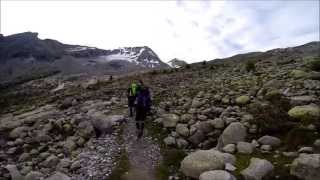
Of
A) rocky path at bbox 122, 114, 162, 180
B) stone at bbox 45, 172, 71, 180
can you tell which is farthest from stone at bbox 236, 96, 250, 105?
stone at bbox 45, 172, 71, 180

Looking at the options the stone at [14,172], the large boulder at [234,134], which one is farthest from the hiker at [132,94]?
the stone at [14,172]

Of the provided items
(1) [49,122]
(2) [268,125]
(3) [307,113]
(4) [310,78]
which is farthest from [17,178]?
(4) [310,78]

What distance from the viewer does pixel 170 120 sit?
64.2 ft

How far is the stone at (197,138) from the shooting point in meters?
17.3

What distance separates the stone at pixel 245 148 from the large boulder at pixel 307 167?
221 cm

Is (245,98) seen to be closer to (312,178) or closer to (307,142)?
(307,142)

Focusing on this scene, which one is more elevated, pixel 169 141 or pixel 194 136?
pixel 194 136

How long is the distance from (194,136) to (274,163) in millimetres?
4925

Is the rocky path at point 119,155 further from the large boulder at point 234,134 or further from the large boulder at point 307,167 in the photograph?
the large boulder at point 307,167

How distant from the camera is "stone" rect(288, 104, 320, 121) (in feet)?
51.6

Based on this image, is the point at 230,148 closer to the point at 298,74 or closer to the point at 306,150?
the point at 306,150

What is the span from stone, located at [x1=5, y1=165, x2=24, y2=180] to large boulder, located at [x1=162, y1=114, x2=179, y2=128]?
7.18 metres

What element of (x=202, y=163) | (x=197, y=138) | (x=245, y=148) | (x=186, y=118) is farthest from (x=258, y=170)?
(x=186, y=118)

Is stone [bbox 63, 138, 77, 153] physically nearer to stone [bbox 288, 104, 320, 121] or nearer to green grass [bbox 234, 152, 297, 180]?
green grass [bbox 234, 152, 297, 180]
